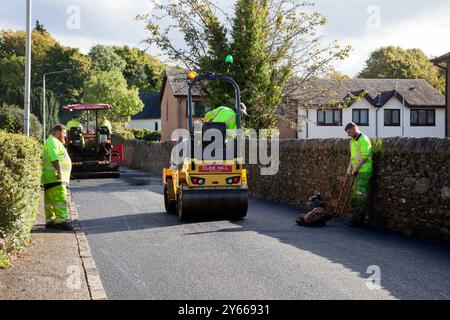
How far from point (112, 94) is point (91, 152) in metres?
39.9

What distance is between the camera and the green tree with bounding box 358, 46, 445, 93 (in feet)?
214

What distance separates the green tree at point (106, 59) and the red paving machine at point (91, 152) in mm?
56743

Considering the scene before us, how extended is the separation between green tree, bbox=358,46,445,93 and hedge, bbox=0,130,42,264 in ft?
202

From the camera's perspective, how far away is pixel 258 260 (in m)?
7.91

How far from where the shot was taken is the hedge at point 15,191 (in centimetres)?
774

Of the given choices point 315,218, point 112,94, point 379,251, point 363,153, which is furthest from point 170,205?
point 112,94

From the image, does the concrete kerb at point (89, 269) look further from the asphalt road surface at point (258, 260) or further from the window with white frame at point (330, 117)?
the window with white frame at point (330, 117)

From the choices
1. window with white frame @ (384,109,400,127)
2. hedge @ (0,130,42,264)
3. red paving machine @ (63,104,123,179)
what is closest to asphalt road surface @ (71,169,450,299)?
hedge @ (0,130,42,264)

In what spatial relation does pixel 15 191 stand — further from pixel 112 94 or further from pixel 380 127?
pixel 112 94

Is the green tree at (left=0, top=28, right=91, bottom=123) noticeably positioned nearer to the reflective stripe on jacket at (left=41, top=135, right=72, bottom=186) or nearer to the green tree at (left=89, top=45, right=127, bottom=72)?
the green tree at (left=89, top=45, right=127, bottom=72)

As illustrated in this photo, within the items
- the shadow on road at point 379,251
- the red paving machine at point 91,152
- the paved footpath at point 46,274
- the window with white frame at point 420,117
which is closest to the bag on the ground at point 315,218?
the shadow on road at point 379,251

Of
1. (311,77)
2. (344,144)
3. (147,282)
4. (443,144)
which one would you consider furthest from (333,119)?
(147,282)
